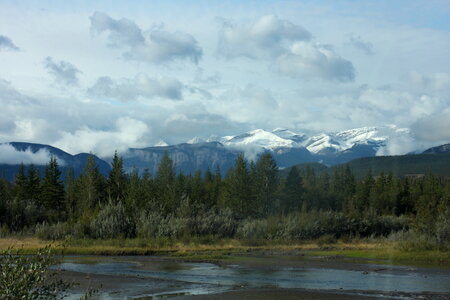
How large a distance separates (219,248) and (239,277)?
2666 cm

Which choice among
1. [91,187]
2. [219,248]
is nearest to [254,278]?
[219,248]

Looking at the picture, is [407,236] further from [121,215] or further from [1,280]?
[1,280]

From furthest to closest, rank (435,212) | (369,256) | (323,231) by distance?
(323,231) → (435,212) → (369,256)

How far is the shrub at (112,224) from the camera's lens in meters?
68.6

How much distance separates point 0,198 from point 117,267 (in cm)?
4923

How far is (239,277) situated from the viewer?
125 ft

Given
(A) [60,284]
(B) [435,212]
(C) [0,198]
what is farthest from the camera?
(C) [0,198]

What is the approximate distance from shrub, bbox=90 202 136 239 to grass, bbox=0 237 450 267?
416 cm

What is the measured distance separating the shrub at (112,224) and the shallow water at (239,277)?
18941mm

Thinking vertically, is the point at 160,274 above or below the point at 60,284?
below

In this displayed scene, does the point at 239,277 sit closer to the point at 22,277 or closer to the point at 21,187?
the point at 22,277

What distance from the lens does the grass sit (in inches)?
2119

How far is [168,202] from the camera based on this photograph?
4176 inches

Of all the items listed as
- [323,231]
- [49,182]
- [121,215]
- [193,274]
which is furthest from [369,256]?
[49,182]
